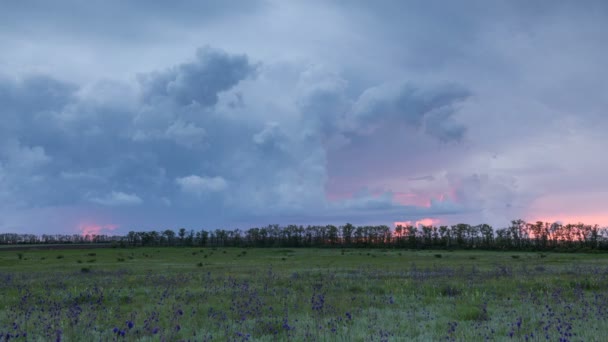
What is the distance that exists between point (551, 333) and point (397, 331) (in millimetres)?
3526

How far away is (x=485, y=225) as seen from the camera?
564 feet

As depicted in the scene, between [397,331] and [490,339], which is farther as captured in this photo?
[397,331]

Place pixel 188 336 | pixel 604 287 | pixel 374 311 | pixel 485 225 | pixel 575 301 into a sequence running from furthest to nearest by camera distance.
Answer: pixel 485 225
pixel 604 287
pixel 575 301
pixel 374 311
pixel 188 336

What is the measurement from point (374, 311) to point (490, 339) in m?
4.45

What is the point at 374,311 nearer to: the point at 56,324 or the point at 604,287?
the point at 56,324

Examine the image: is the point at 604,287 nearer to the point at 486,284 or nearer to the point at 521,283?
the point at 521,283

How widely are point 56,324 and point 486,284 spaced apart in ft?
58.9

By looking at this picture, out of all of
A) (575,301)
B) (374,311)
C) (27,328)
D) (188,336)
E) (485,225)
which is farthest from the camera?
(485,225)

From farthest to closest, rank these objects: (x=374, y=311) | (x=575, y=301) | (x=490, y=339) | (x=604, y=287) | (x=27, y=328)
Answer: (x=604, y=287), (x=575, y=301), (x=374, y=311), (x=27, y=328), (x=490, y=339)

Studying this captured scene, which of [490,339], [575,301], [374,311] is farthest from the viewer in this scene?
[575,301]

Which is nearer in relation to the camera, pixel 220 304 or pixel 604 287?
pixel 220 304

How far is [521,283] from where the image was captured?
2048cm

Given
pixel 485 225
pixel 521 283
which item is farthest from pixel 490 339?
pixel 485 225

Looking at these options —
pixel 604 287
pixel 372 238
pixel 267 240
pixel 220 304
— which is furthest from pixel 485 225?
pixel 220 304
